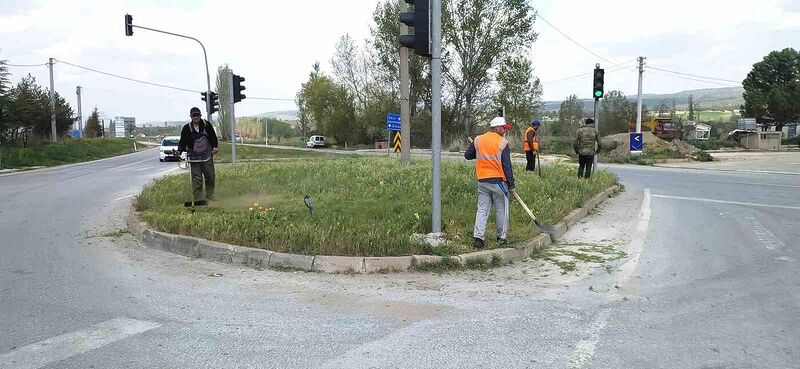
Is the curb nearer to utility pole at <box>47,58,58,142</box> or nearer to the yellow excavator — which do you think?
utility pole at <box>47,58,58,142</box>

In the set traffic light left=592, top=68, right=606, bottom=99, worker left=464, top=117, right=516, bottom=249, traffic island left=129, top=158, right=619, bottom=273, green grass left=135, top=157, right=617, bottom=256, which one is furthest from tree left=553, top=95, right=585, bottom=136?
worker left=464, top=117, right=516, bottom=249

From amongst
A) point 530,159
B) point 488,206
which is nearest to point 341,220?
point 488,206

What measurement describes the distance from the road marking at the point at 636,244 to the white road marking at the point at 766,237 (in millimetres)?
1466

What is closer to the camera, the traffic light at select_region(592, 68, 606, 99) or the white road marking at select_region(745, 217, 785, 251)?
the white road marking at select_region(745, 217, 785, 251)

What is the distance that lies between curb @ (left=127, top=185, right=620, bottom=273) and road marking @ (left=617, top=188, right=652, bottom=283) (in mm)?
1068

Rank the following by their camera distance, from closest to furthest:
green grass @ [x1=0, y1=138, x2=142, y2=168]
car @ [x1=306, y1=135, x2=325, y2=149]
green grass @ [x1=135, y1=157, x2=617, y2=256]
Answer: green grass @ [x1=135, y1=157, x2=617, y2=256]
green grass @ [x1=0, y1=138, x2=142, y2=168]
car @ [x1=306, y1=135, x2=325, y2=149]

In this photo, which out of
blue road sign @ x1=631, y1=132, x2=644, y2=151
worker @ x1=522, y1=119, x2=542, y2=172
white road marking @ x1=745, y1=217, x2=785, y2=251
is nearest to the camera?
white road marking @ x1=745, y1=217, x2=785, y2=251

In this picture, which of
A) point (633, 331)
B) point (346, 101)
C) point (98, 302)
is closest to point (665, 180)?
point (633, 331)

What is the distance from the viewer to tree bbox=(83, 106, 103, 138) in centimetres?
7136

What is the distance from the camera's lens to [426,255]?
20.5 ft

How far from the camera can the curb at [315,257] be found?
6066 millimetres

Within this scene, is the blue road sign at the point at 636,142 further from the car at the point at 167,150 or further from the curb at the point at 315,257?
the car at the point at 167,150

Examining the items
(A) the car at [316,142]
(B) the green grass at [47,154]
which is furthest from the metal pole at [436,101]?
(A) the car at [316,142]

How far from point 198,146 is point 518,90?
32.3 meters
